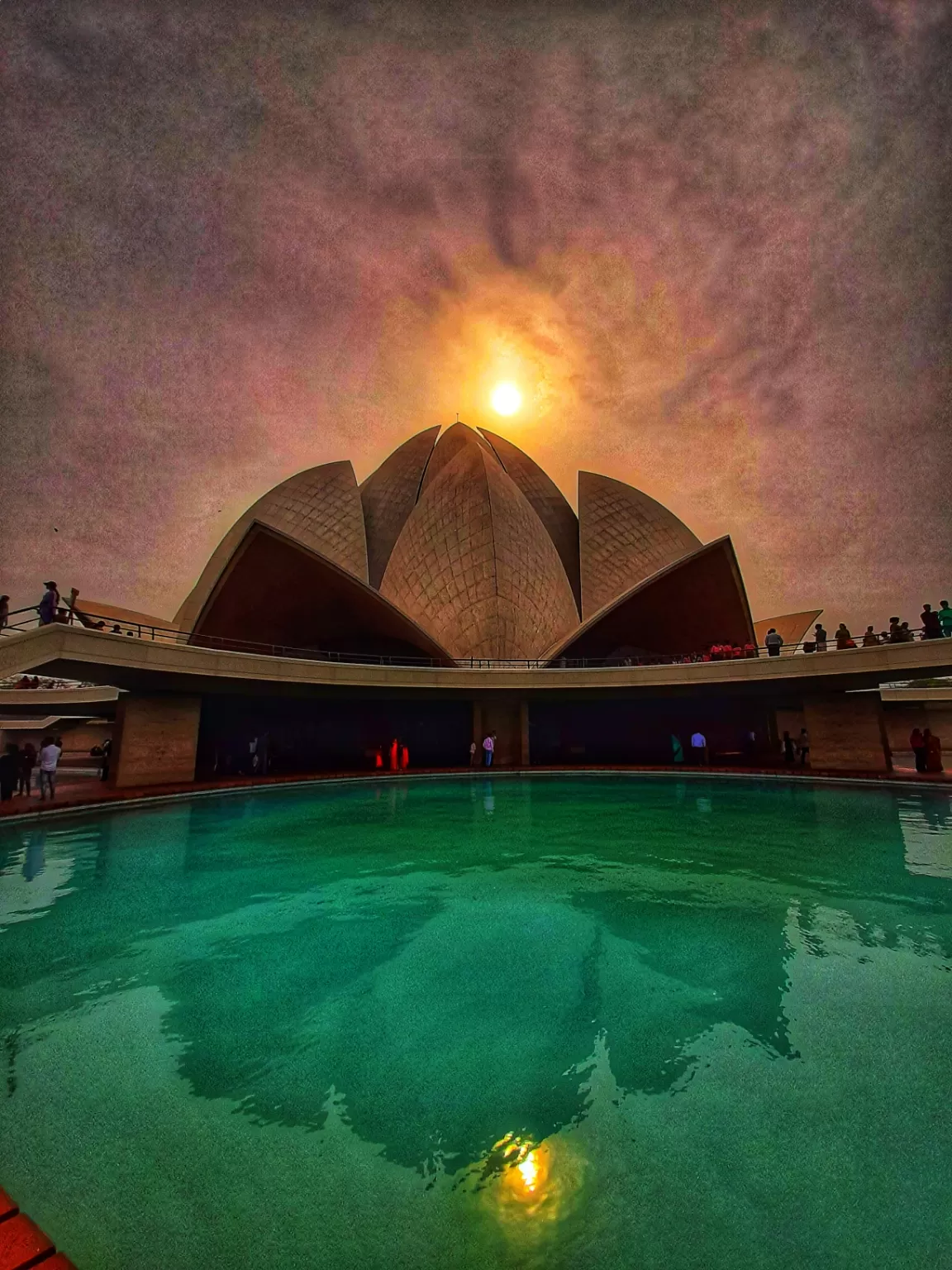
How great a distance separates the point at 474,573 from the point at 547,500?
845cm

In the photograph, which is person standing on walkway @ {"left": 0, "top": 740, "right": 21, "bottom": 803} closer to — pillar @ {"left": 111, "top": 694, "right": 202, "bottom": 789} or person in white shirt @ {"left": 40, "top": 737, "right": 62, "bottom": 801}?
person in white shirt @ {"left": 40, "top": 737, "right": 62, "bottom": 801}

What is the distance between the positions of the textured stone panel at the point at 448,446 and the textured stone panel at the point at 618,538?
484 centimetres

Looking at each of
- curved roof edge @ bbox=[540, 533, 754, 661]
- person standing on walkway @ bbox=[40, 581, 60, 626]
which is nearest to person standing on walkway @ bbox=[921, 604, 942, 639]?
curved roof edge @ bbox=[540, 533, 754, 661]

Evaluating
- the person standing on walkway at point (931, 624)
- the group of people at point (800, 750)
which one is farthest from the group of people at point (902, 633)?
the group of people at point (800, 750)

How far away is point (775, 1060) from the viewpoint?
2309 millimetres

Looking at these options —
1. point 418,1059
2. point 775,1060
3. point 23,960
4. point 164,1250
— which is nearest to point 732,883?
point 775,1060

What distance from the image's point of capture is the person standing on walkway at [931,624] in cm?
1090

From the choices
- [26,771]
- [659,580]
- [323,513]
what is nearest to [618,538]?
[659,580]

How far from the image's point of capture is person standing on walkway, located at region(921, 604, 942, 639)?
35.8 feet

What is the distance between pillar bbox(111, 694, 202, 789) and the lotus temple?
1.5 inches

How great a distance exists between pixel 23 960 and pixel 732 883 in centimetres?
513

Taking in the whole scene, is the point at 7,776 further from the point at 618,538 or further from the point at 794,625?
the point at 794,625

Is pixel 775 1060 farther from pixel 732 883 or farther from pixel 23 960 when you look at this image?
pixel 23 960

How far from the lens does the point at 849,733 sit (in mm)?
12906
